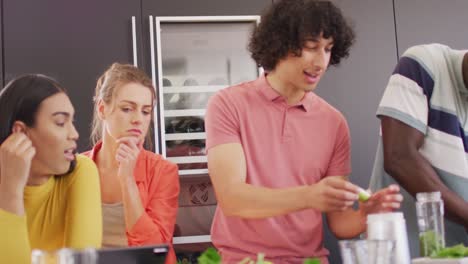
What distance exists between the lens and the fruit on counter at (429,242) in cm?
152

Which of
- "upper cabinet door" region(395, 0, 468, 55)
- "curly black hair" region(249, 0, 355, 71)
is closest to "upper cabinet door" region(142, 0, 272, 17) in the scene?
"upper cabinet door" region(395, 0, 468, 55)

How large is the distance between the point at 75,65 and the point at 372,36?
1296mm

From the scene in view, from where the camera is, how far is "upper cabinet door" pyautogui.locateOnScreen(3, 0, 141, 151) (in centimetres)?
287

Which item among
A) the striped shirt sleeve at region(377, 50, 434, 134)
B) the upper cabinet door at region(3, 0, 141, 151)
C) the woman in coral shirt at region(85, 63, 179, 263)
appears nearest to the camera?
the striped shirt sleeve at region(377, 50, 434, 134)

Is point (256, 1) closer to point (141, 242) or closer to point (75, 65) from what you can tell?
point (75, 65)

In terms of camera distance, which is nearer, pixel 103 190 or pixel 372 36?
pixel 103 190

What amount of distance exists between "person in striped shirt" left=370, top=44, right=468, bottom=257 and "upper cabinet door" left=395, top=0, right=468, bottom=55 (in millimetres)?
1290

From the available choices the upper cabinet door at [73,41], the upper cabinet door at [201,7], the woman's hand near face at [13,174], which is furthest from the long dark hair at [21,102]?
the upper cabinet door at [201,7]

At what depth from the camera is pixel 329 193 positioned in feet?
4.72

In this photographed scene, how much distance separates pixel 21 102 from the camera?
161cm

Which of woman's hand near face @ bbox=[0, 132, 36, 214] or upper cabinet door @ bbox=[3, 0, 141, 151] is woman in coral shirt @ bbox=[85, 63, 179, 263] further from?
upper cabinet door @ bbox=[3, 0, 141, 151]

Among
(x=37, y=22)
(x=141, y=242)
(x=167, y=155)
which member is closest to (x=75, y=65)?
(x=37, y=22)

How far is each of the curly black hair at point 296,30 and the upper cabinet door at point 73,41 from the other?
3.66 ft

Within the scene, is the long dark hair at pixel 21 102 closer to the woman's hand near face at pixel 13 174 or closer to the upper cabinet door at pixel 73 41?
the woman's hand near face at pixel 13 174
